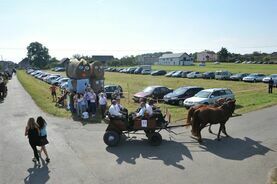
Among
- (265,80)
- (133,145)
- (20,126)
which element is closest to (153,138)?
(133,145)

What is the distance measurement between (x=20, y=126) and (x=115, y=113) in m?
7.50

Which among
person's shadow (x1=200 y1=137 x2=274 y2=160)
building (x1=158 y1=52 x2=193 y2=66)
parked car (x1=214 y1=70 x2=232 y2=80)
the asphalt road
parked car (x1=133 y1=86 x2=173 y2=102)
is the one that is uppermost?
building (x1=158 y1=52 x2=193 y2=66)

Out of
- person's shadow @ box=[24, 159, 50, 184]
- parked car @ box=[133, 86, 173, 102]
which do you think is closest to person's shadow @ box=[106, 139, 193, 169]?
person's shadow @ box=[24, 159, 50, 184]

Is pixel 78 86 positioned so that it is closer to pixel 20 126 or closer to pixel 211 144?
pixel 20 126

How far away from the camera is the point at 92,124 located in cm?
1709

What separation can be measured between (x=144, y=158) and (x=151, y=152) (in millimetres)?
720

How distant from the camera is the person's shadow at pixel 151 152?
10.9m

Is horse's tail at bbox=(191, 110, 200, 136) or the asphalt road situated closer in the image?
the asphalt road

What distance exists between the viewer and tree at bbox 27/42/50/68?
137 metres

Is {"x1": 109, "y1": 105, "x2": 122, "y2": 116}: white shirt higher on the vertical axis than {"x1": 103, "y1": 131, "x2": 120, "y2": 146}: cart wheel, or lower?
higher

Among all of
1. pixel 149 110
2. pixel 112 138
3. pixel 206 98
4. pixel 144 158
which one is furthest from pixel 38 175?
pixel 206 98

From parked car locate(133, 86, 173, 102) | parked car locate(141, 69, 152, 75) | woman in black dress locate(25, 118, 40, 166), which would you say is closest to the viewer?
woman in black dress locate(25, 118, 40, 166)

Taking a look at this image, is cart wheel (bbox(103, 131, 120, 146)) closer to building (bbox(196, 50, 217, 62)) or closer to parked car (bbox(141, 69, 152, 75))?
parked car (bbox(141, 69, 152, 75))

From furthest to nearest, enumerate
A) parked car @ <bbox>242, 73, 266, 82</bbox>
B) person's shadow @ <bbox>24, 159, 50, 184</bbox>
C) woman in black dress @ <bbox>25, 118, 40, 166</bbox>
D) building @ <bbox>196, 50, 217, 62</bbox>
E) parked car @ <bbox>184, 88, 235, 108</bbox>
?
building @ <bbox>196, 50, 217, 62</bbox> → parked car @ <bbox>242, 73, 266, 82</bbox> → parked car @ <bbox>184, 88, 235, 108</bbox> → woman in black dress @ <bbox>25, 118, 40, 166</bbox> → person's shadow @ <bbox>24, 159, 50, 184</bbox>
